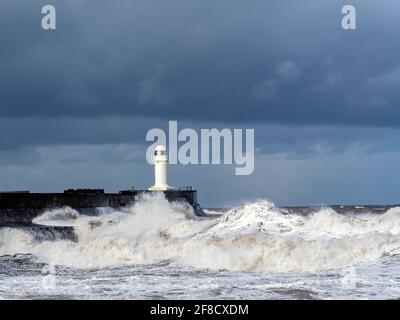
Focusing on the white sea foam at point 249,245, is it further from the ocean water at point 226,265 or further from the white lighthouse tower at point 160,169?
the white lighthouse tower at point 160,169

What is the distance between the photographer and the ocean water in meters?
13.4

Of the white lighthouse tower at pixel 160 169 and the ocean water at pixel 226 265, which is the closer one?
the ocean water at pixel 226 265

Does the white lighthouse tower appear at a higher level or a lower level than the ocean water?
higher

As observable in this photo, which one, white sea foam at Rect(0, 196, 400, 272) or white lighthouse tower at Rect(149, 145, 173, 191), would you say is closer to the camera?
white sea foam at Rect(0, 196, 400, 272)

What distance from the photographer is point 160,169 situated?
49156mm

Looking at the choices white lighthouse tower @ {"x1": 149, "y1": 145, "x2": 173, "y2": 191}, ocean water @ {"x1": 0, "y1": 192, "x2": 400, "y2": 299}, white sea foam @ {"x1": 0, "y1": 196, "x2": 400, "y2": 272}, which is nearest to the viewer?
ocean water @ {"x1": 0, "y1": 192, "x2": 400, "y2": 299}

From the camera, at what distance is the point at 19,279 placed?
1606 cm

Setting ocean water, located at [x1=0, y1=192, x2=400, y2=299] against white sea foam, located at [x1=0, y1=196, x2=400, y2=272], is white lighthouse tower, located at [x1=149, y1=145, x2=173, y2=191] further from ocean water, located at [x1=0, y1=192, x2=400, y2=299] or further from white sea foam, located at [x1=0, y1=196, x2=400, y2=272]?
ocean water, located at [x1=0, y1=192, x2=400, y2=299]

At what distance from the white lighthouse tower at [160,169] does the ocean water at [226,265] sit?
2084cm

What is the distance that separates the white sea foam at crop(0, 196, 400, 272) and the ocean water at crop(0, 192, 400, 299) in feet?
0.09

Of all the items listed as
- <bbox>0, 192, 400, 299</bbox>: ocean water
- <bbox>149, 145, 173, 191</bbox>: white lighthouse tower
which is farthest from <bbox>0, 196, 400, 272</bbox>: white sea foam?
<bbox>149, 145, 173, 191</bbox>: white lighthouse tower

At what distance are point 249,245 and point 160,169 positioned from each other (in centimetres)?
3012

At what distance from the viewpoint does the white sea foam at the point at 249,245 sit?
17.5 meters

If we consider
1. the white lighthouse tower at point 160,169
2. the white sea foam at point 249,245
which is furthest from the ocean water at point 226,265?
the white lighthouse tower at point 160,169
